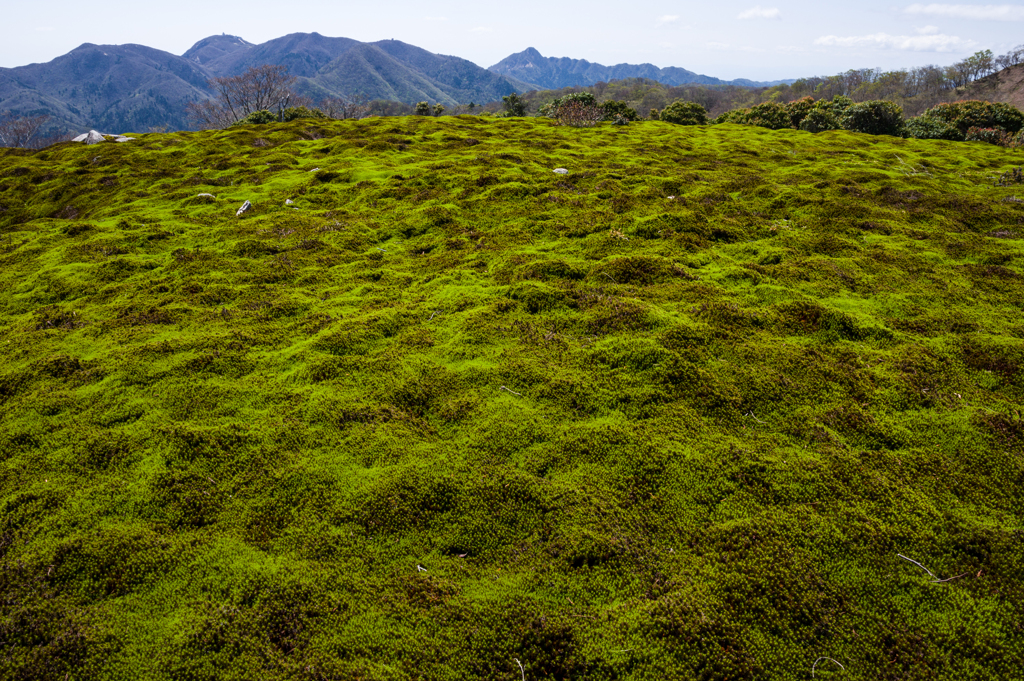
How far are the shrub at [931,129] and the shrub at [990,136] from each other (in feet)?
1.97

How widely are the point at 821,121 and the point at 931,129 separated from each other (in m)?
8.82

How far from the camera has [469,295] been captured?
35.8 feet

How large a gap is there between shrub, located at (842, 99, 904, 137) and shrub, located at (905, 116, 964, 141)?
87 cm

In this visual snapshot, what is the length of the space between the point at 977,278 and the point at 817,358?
7.03m

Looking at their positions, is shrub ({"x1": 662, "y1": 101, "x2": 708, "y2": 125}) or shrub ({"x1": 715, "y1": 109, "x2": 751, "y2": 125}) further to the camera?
shrub ({"x1": 715, "y1": 109, "x2": 751, "y2": 125})

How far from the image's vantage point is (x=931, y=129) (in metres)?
36.6

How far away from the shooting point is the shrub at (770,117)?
4550cm

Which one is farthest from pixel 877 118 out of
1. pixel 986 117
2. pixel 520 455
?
pixel 520 455

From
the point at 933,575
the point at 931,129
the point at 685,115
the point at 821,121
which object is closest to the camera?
the point at 933,575

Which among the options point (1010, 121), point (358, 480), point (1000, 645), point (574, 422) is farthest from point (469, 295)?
point (1010, 121)

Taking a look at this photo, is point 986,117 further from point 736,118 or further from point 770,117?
point 736,118

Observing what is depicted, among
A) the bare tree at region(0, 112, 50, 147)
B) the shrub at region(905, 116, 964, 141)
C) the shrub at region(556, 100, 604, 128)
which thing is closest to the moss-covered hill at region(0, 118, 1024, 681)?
the shrub at region(905, 116, 964, 141)

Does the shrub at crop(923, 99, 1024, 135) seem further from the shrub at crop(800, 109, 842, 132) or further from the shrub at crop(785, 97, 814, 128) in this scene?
the shrub at crop(785, 97, 814, 128)

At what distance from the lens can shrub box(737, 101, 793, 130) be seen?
149 feet
